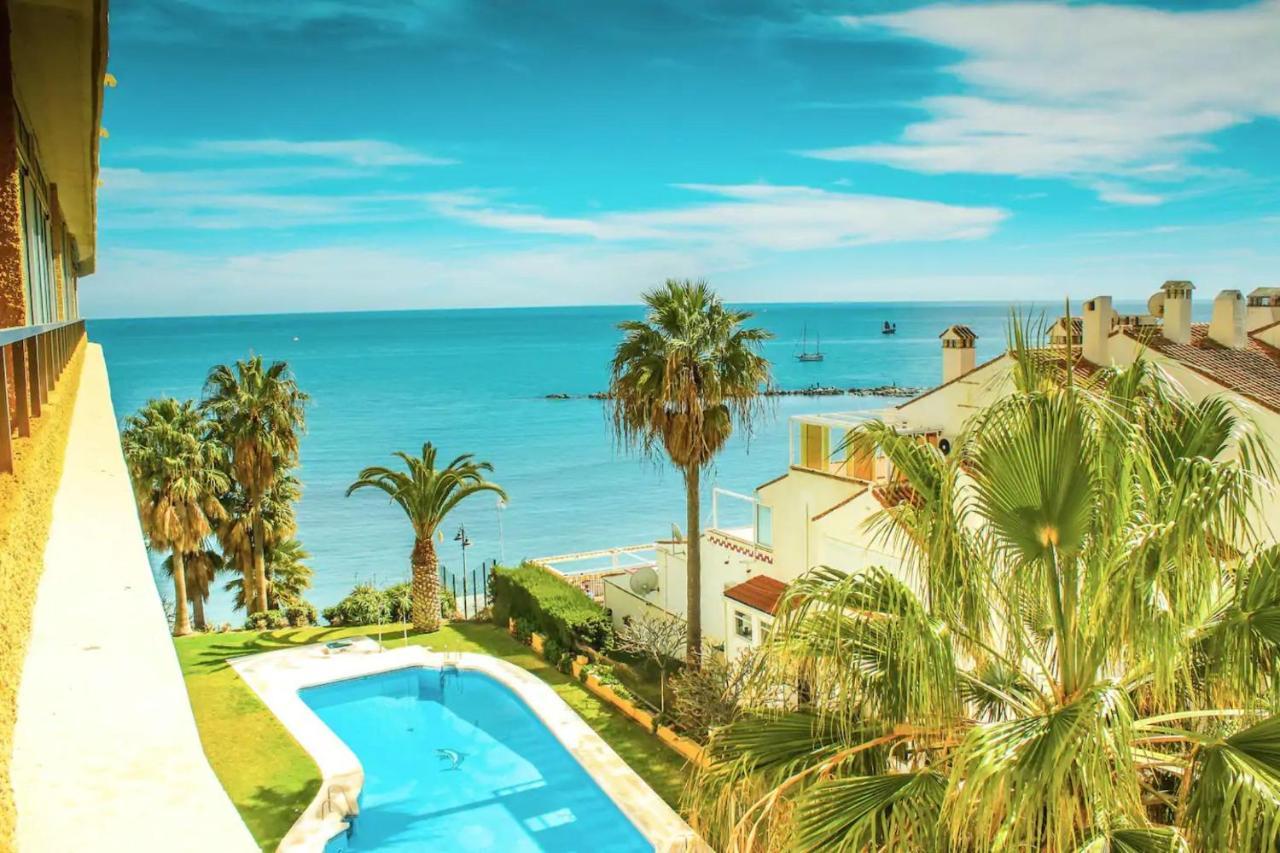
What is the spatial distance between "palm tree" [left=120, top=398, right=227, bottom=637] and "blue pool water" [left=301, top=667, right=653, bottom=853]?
25.2 ft

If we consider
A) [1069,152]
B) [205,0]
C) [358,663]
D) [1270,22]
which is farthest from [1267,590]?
[205,0]

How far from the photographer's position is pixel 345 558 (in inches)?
1944

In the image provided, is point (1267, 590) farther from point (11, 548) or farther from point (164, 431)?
point (164, 431)

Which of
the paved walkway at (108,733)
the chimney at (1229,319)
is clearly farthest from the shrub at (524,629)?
the paved walkway at (108,733)

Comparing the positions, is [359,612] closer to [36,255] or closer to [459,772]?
[459,772]

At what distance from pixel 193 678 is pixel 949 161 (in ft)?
499

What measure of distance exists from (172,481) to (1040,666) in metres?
26.8

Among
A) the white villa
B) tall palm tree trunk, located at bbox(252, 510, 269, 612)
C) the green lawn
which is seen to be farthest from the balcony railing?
tall palm tree trunk, located at bbox(252, 510, 269, 612)

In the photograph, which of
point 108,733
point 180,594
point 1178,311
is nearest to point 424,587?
point 180,594

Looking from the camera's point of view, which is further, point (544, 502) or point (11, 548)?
point (544, 502)

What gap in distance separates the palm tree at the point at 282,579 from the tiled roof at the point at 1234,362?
87.2ft

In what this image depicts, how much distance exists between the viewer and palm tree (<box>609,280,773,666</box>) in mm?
21359

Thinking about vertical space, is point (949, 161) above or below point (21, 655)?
above

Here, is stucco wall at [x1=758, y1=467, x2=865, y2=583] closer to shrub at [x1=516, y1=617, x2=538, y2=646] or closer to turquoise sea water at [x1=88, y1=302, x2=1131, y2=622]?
turquoise sea water at [x1=88, y1=302, x2=1131, y2=622]
